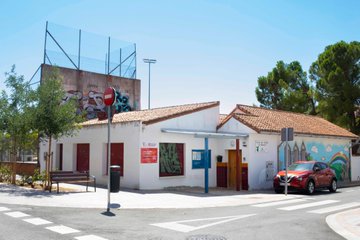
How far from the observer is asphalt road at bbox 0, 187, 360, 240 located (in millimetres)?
8133

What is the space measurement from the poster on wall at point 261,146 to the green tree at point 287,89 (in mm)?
20532

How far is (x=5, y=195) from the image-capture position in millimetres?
14305

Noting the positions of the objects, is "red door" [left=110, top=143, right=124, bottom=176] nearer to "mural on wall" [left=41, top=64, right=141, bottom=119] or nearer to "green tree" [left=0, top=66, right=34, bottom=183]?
"green tree" [left=0, top=66, right=34, bottom=183]

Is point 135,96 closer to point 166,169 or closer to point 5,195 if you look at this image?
point 166,169

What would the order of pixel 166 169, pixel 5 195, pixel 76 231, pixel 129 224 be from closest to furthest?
pixel 76 231 < pixel 129 224 < pixel 5 195 < pixel 166 169

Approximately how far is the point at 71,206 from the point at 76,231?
395cm

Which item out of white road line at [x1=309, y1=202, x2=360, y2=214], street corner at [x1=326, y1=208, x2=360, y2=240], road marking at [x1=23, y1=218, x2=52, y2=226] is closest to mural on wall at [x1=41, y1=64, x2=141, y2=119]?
white road line at [x1=309, y1=202, x2=360, y2=214]

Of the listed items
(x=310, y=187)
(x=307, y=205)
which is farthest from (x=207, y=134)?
(x=307, y=205)

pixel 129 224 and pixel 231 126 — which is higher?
pixel 231 126

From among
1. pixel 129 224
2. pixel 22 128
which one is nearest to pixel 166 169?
pixel 22 128

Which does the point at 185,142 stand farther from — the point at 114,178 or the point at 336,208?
the point at 336,208

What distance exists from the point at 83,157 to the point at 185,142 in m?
6.42

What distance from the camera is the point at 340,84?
35094 millimetres

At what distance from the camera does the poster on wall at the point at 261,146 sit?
20.6 m
